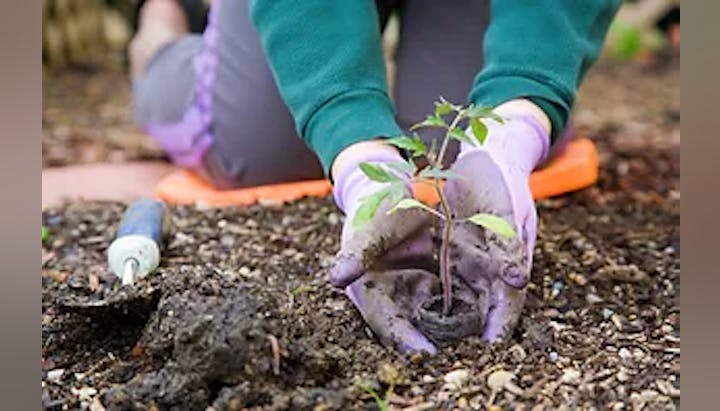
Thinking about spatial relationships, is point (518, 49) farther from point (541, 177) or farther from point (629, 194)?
point (629, 194)

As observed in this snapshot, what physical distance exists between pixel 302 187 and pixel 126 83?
125cm

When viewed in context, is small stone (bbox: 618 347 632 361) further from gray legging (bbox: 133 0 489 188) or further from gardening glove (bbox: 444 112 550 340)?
gray legging (bbox: 133 0 489 188)

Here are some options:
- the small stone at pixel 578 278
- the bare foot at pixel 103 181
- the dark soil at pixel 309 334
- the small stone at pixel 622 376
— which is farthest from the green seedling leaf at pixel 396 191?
the bare foot at pixel 103 181

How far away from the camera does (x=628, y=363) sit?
1.03 m

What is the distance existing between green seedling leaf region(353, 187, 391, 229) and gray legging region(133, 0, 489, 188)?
0.71 metres

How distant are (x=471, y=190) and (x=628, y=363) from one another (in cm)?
21

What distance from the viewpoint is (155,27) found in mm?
2006

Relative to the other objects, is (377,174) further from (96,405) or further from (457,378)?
(96,405)

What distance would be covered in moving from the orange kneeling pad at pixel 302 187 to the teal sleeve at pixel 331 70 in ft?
1.32

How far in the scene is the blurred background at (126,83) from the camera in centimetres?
221

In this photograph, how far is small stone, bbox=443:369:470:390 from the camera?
0.97 meters

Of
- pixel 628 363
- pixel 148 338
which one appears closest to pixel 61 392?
pixel 148 338

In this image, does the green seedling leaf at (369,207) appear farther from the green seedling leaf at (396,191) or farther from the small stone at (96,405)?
the small stone at (96,405)
